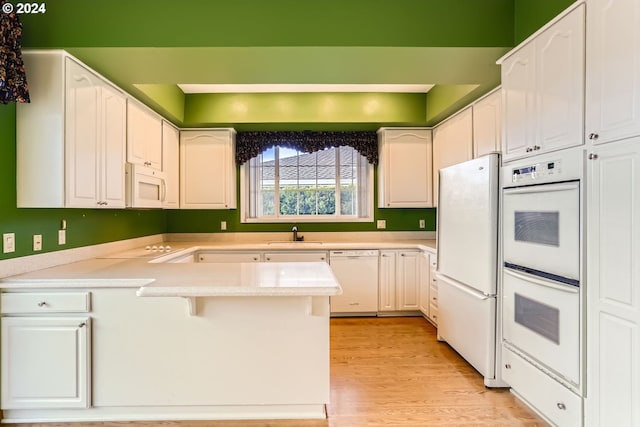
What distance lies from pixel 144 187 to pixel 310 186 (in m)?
2.11

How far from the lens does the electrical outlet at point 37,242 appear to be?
2293 millimetres

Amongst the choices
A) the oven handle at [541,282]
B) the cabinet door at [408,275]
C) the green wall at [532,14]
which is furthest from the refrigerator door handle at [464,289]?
the green wall at [532,14]

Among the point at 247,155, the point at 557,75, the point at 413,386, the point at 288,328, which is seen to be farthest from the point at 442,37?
the point at 247,155

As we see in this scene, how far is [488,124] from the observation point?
3002 mm

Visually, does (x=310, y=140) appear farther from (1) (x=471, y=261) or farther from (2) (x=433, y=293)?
(1) (x=471, y=261)

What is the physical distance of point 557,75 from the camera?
6.02ft

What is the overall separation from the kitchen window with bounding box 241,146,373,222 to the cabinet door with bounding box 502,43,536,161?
237 cm

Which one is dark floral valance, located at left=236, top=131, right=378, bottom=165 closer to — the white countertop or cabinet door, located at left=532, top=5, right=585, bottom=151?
the white countertop

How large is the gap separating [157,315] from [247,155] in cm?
267

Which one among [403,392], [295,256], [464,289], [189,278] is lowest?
[403,392]

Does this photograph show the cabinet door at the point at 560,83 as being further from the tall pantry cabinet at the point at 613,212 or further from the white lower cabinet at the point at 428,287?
the white lower cabinet at the point at 428,287

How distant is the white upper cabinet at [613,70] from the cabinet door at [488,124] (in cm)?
120

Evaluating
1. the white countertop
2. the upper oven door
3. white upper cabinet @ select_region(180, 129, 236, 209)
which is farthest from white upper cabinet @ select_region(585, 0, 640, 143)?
white upper cabinet @ select_region(180, 129, 236, 209)

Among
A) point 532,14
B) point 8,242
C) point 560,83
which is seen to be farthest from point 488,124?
point 8,242
